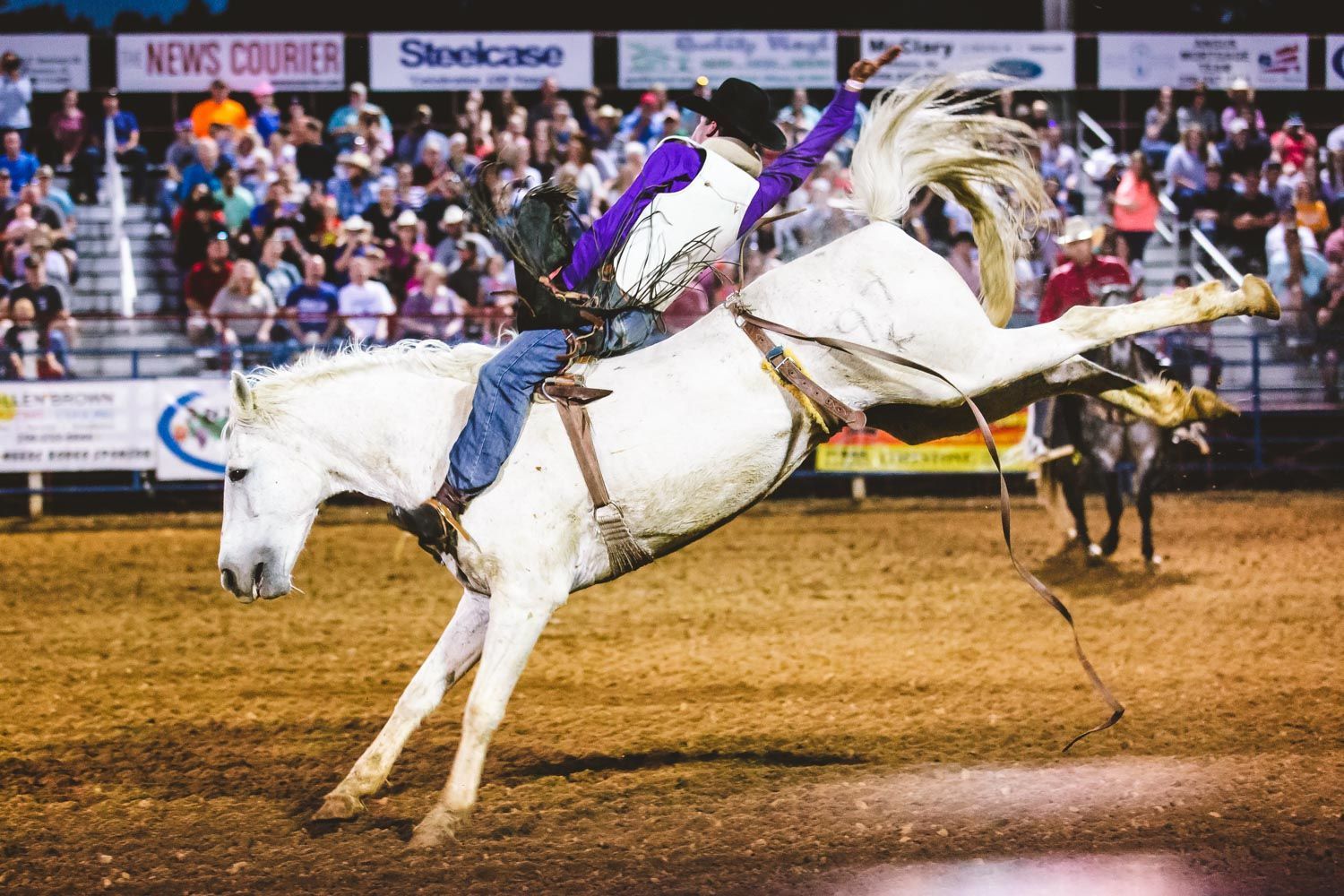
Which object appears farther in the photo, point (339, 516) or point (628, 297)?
point (339, 516)

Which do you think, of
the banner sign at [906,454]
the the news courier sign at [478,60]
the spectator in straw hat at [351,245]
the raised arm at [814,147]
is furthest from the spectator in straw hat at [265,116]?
the raised arm at [814,147]

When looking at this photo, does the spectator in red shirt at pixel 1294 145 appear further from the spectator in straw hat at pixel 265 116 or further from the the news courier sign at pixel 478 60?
the spectator in straw hat at pixel 265 116

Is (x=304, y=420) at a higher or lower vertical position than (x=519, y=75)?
lower

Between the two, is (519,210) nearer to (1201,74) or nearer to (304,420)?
(304,420)

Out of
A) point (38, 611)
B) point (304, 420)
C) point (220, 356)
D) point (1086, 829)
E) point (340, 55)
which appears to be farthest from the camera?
point (340, 55)

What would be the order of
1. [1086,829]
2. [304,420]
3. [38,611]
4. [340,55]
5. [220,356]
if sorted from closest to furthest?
1. [1086,829]
2. [304,420]
3. [38,611]
4. [220,356]
5. [340,55]

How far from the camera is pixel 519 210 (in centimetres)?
438

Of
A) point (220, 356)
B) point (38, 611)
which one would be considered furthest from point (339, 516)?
point (38, 611)

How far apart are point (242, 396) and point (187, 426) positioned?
303 inches

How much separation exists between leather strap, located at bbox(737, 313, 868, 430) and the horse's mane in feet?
2.73

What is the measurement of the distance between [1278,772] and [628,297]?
254 centimetres

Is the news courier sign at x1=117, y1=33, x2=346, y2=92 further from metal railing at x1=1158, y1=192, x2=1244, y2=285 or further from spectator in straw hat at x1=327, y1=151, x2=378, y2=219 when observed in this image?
metal railing at x1=1158, y1=192, x2=1244, y2=285

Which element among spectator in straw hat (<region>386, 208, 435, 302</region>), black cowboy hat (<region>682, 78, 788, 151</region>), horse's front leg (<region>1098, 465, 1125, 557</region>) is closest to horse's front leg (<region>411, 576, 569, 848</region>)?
black cowboy hat (<region>682, 78, 788, 151</region>)

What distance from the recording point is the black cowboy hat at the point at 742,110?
441 cm
